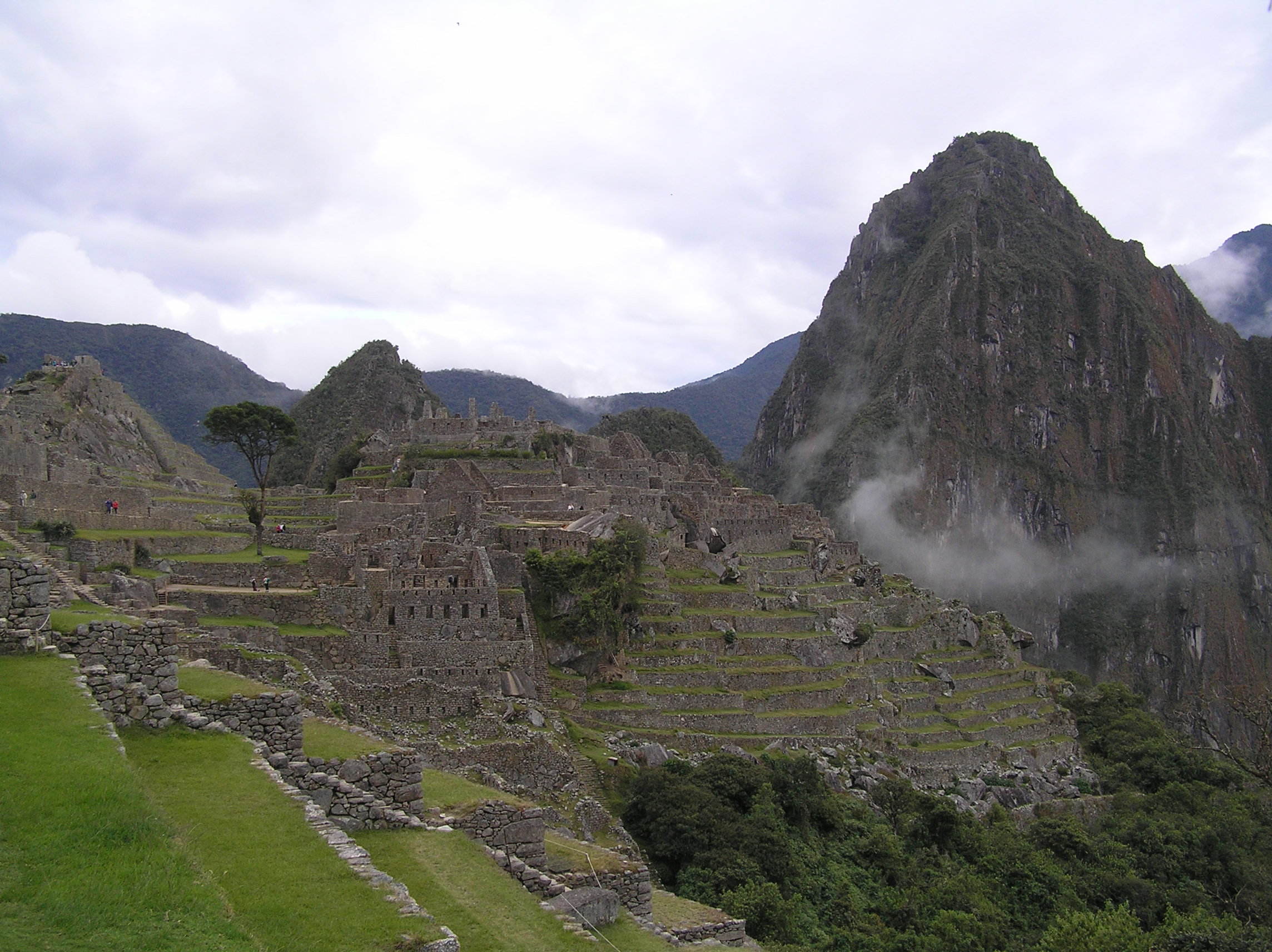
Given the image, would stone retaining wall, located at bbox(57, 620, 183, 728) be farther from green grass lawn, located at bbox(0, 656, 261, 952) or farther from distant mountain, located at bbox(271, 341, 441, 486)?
distant mountain, located at bbox(271, 341, 441, 486)

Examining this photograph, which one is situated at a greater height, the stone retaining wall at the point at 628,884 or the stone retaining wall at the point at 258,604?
the stone retaining wall at the point at 258,604

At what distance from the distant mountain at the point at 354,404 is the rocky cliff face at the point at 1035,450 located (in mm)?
75073

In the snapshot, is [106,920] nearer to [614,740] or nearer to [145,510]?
[614,740]

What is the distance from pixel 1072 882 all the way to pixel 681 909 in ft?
69.9

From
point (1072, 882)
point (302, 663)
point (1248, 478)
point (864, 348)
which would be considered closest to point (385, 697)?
point (302, 663)

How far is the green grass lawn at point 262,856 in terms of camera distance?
21.6 feet

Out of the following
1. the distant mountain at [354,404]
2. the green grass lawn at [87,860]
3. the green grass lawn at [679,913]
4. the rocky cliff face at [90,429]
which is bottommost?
the green grass lawn at [679,913]

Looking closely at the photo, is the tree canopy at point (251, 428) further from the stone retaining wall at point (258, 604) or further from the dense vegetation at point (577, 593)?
the dense vegetation at point (577, 593)

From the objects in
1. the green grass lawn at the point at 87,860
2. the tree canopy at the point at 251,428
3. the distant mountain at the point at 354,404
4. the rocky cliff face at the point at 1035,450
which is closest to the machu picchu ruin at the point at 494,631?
the green grass lawn at the point at 87,860

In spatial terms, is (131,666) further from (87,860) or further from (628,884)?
(628,884)

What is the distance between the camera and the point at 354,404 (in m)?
93.4

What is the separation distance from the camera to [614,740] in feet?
85.4

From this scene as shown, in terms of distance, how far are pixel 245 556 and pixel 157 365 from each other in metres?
71.0

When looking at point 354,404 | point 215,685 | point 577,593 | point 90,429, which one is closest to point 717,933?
point 215,685
